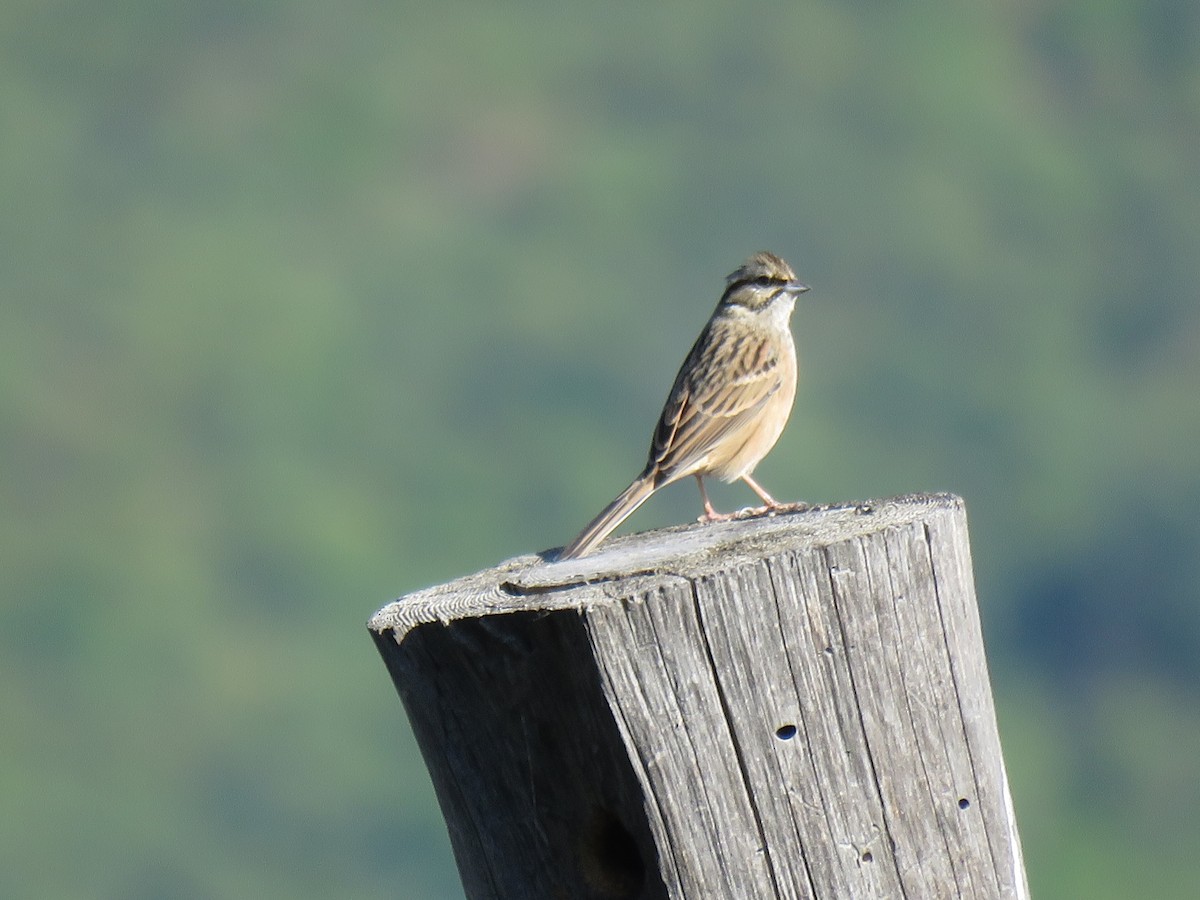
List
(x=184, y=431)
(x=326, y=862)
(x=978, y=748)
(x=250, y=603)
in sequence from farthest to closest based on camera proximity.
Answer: (x=184, y=431) < (x=250, y=603) < (x=326, y=862) < (x=978, y=748)

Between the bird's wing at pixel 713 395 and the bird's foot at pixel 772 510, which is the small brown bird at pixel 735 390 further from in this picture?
the bird's foot at pixel 772 510

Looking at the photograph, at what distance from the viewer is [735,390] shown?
→ 795 cm

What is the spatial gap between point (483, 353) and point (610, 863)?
38.3 m

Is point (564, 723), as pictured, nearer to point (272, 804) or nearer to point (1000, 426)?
point (272, 804)

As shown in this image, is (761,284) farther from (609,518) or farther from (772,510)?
(772,510)

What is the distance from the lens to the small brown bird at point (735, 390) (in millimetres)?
7523

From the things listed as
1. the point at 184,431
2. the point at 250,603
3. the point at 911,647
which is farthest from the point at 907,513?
the point at 184,431

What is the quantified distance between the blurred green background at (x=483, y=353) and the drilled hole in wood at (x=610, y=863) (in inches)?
1007

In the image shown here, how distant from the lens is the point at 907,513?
4262mm

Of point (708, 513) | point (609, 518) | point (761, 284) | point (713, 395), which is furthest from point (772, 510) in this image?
point (761, 284)

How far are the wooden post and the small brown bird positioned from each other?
111 inches

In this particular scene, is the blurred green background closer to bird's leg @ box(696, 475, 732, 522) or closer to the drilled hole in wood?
bird's leg @ box(696, 475, 732, 522)

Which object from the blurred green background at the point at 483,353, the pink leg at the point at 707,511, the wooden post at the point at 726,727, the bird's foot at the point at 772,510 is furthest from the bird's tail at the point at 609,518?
the blurred green background at the point at 483,353

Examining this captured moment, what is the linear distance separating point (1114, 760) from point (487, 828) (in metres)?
36.6
